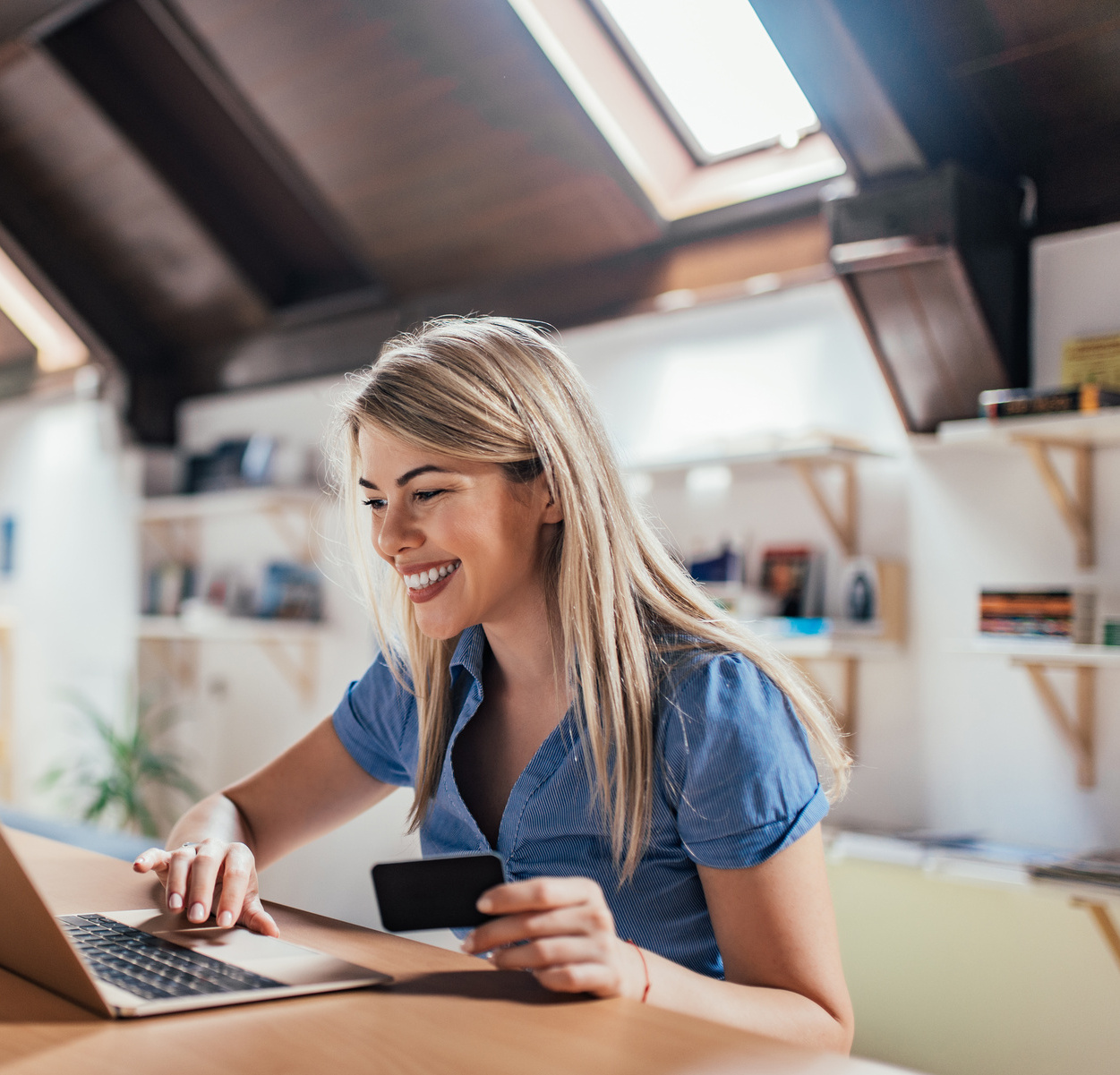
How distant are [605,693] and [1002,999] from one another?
5.87 ft

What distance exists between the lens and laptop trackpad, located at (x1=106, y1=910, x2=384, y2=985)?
941mm

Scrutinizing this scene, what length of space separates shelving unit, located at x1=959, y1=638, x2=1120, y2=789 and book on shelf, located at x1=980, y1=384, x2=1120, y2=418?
483 millimetres

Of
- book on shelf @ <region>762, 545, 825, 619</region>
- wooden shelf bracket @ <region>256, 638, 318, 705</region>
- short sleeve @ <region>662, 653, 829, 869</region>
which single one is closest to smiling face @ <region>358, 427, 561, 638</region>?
short sleeve @ <region>662, 653, 829, 869</region>

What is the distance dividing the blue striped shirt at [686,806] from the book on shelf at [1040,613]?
4.67 ft

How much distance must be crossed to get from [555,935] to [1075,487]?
2.08 metres

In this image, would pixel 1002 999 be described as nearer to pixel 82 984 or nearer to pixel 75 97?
pixel 82 984

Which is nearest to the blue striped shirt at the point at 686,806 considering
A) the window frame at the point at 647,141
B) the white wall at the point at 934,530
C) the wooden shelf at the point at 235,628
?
the white wall at the point at 934,530

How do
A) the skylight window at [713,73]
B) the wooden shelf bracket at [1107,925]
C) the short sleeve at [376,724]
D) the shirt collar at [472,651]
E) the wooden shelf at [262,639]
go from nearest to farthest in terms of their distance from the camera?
1. the shirt collar at [472,651]
2. the short sleeve at [376,724]
3. the wooden shelf bracket at [1107,925]
4. the skylight window at [713,73]
5. the wooden shelf at [262,639]

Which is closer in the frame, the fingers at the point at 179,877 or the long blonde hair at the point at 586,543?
the fingers at the point at 179,877

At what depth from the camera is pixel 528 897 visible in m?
0.89

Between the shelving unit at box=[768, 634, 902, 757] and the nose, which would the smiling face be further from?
the shelving unit at box=[768, 634, 902, 757]

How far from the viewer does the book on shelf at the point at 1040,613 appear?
246cm

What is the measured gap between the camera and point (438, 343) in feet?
4.54

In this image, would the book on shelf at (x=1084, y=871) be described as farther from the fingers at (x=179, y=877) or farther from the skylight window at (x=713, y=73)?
the skylight window at (x=713, y=73)
